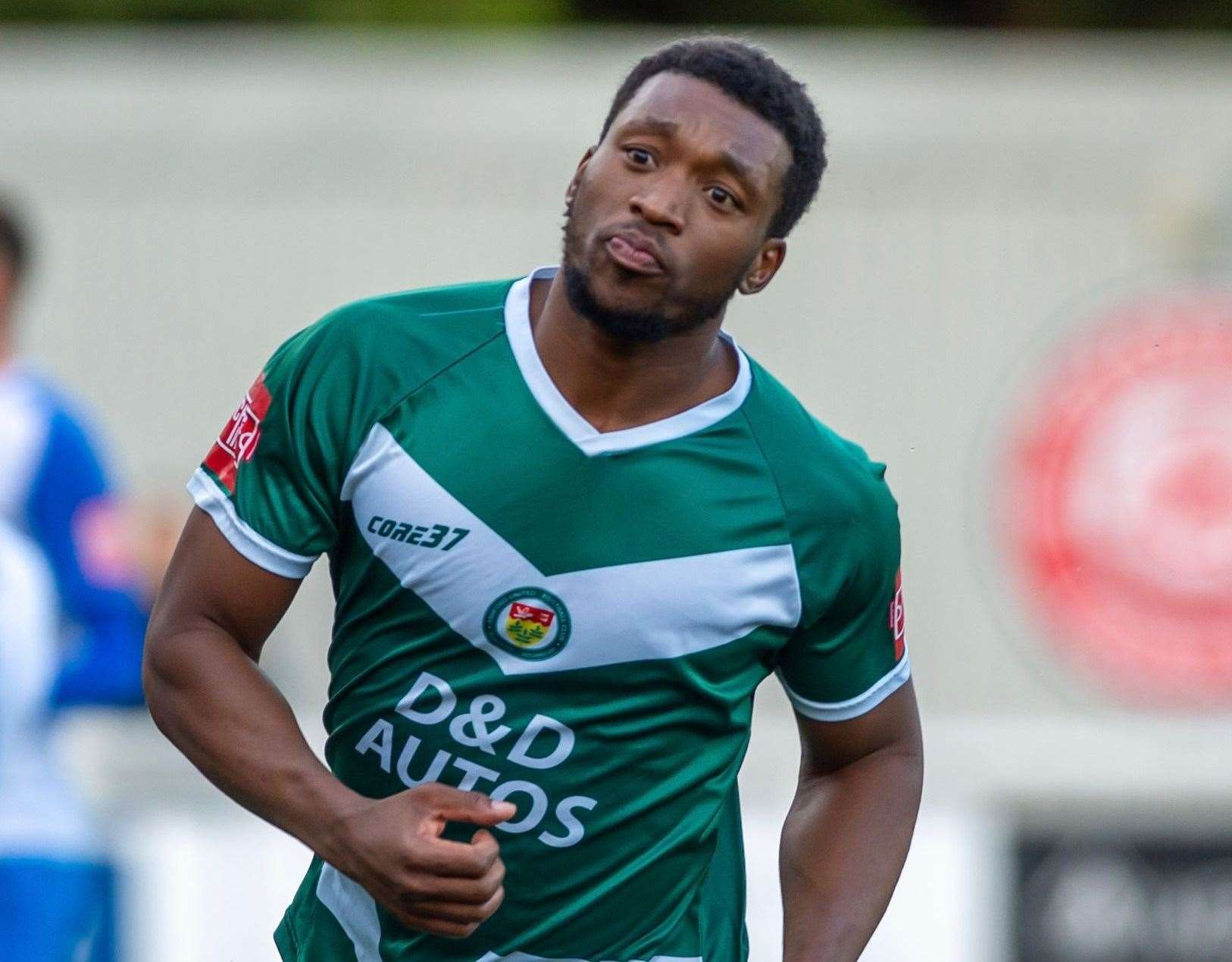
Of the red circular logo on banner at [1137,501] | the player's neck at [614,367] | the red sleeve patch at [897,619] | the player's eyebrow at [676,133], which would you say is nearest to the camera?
the player's eyebrow at [676,133]

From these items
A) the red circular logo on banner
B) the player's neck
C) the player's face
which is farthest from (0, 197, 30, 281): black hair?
the red circular logo on banner

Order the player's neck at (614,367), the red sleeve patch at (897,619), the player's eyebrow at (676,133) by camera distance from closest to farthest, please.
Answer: the player's eyebrow at (676,133)
the player's neck at (614,367)
the red sleeve patch at (897,619)

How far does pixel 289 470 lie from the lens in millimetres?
2906

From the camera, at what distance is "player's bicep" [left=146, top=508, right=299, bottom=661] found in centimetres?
288

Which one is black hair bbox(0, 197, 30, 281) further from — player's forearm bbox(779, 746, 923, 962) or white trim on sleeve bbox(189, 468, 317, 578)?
player's forearm bbox(779, 746, 923, 962)

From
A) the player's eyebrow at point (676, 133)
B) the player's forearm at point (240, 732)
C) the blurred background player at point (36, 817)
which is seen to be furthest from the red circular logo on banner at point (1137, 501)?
the player's forearm at point (240, 732)

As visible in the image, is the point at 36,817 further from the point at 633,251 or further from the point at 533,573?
the point at 633,251

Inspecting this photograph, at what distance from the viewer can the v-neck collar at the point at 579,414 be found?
2.96 metres

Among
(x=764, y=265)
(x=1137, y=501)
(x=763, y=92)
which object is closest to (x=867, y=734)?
(x=764, y=265)

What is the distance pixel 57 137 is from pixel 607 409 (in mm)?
8679

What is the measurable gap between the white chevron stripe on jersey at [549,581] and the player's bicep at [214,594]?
160mm

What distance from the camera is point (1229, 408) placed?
35.6ft

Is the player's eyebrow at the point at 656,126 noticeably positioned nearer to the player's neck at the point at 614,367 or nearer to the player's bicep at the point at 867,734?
the player's neck at the point at 614,367

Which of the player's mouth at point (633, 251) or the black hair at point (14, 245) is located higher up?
the player's mouth at point (633, 251)
